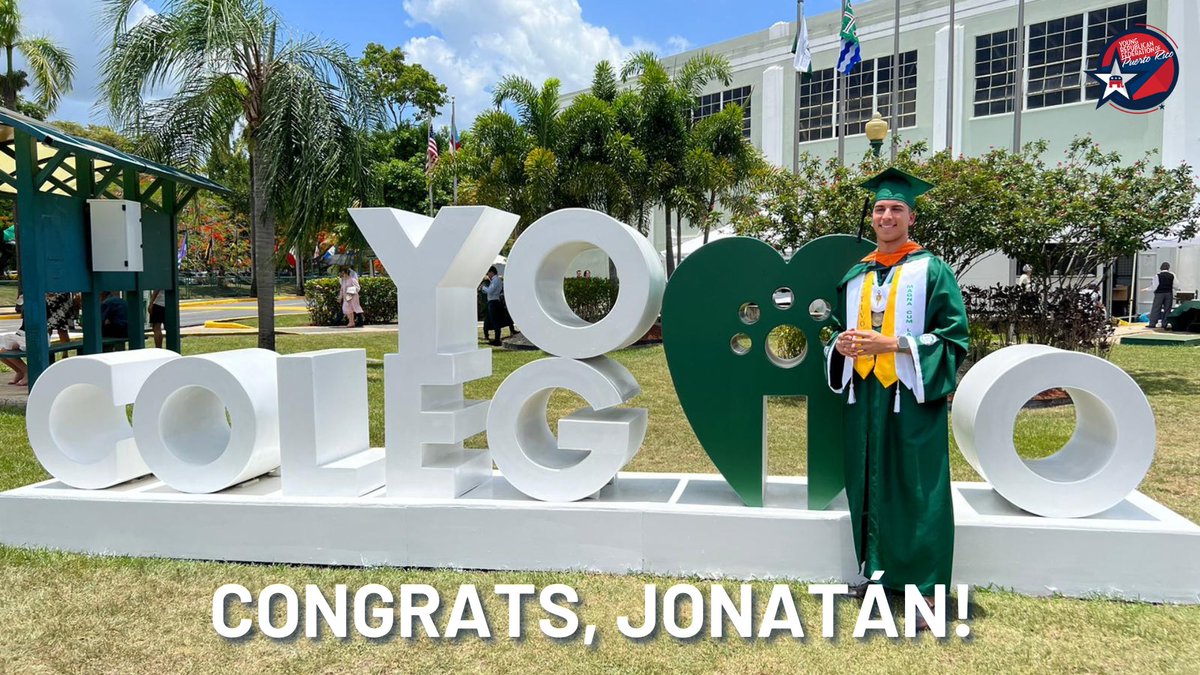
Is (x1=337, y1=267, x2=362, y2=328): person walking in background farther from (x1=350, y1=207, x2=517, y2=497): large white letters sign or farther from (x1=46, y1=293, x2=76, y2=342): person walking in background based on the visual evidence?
(x1=350, y1=207, x2=517, y2=497): large white letters sign

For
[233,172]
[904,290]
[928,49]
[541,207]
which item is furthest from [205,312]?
[904,290]

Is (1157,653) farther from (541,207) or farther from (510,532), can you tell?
(541,207)

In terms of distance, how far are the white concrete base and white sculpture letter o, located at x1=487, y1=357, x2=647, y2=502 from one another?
0.13 meters

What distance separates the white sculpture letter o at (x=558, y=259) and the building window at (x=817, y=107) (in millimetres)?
25062

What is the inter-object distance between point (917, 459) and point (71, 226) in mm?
8687

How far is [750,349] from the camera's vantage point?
175 inches

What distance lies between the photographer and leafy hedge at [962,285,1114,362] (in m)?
11.2

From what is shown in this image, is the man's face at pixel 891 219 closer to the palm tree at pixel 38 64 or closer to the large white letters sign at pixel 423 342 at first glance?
the large white letters sign at pixel 423 342

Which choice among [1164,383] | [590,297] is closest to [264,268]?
[590,297]

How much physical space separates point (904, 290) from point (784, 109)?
2734cm

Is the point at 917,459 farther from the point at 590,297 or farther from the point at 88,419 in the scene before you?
the point at 590,297

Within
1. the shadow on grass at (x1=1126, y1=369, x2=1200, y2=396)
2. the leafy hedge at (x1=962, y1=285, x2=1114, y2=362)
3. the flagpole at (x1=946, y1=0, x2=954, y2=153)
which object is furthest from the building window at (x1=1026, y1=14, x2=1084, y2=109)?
the leafy hedge at (x1=962, y1=285, x2=1114, y2=362)

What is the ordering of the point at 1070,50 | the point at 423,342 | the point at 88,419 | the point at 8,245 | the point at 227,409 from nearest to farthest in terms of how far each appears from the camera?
the point at 423,342 → the point at 227,409 → the point at 88,419 → the point at 1070,50 → the point at 8,245

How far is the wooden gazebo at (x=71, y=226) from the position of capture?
8375 millimetres
